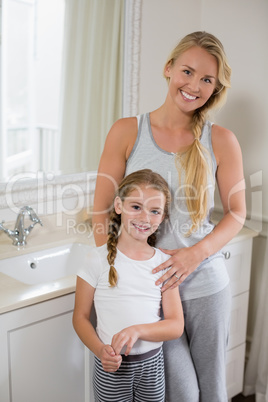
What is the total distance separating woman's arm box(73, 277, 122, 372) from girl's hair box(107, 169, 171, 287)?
0.28 feet

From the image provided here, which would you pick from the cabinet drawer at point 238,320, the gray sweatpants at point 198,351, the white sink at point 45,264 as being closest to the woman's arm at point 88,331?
the gray sweatpants at point 198,351

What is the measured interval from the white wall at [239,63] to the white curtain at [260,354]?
0.17 meters

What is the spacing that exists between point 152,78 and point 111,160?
96cm

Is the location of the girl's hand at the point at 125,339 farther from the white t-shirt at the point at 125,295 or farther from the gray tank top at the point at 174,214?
the gray tank top at the point at 174,214

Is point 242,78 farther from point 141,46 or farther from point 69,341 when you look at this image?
point 69,341

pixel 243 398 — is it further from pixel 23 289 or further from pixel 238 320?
pixel 23 289

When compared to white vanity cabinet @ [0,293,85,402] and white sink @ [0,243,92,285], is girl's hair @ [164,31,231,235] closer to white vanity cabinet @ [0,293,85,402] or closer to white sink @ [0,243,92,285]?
white vanity cabinet @ [0,293,85,402]

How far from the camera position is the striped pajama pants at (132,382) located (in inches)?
50.1

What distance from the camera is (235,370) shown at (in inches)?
85.9

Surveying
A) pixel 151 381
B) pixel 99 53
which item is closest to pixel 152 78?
pixel 99 53

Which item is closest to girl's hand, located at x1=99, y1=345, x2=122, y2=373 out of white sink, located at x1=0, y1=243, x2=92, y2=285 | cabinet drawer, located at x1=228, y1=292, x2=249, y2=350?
white sink, located at x1=0, y1=243, x2=92, y2=285

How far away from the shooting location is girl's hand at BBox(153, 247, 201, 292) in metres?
1.30

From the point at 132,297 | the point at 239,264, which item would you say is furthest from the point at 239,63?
the point at 132,297

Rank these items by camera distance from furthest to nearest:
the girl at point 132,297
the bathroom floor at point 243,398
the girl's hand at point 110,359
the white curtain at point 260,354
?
the bathroom floor at point 243,398 < the white curtain at point 260,354 < the girl at point 132,297 < the girl's hand at point 110,359
